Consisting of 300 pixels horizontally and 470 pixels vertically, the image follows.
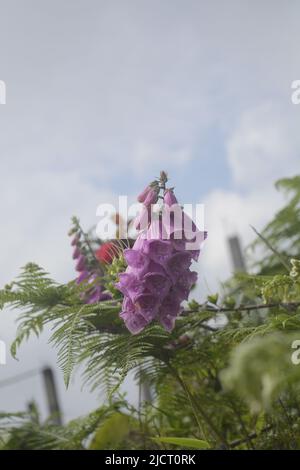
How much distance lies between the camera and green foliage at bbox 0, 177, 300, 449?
0.85 metres

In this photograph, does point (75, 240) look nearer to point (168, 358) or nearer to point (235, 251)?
point (168, 358)

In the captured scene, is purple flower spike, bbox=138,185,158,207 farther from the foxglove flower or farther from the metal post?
the metal post

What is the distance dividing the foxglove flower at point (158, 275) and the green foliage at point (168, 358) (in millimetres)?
66

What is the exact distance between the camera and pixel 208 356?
1056 millimetres

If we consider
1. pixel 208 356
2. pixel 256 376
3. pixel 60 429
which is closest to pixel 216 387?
pixel 208 356

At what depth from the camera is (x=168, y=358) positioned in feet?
3.30

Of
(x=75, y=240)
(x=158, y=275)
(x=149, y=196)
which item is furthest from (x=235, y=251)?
(x=158, y=275)

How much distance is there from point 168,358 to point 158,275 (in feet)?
0.90

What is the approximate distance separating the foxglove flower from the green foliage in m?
0.07

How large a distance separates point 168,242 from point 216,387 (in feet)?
1.81

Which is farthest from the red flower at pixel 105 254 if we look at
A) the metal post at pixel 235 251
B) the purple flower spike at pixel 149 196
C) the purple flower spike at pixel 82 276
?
the metal post at pixel 235 251

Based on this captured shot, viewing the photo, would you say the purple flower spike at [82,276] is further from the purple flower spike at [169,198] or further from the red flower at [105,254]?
the purple flower spike at [169,198]

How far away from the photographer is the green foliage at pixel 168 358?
847 mm
